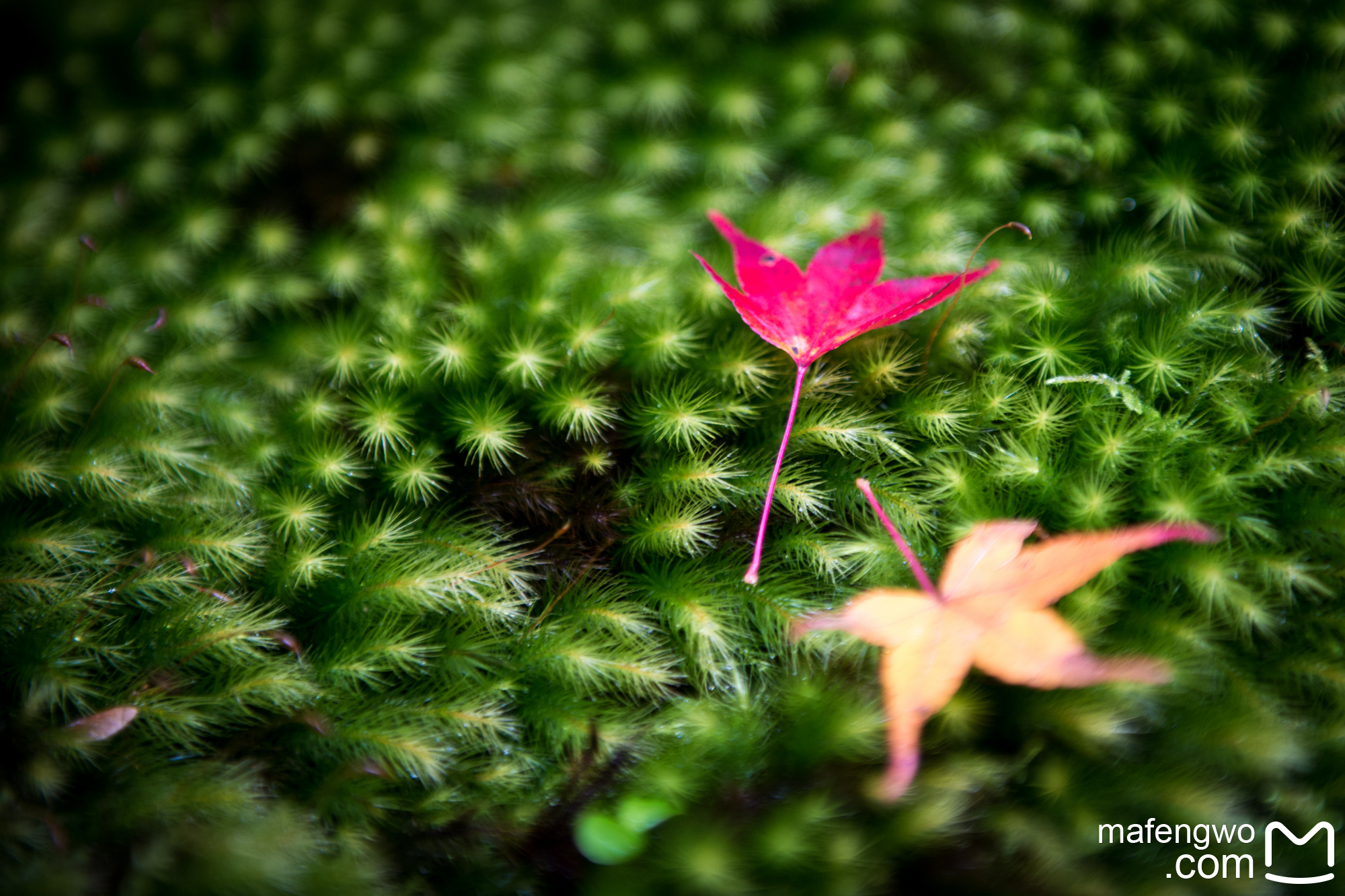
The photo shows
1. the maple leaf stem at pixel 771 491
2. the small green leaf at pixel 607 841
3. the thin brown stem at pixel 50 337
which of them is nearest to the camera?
the small green leaf at pixel 607 841

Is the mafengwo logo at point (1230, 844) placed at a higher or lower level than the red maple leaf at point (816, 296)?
lower

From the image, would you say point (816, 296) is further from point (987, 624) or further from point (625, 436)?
point (987, 624)

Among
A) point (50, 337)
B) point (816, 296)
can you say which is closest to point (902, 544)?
point (816, 296)

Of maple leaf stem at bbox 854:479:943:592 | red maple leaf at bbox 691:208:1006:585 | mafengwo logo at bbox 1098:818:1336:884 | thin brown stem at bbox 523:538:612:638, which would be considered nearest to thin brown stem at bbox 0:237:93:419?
thin brown stem at bbox 523:538:612:638

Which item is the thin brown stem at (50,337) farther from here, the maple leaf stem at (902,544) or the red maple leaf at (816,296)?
the maple leaf stem at (902,544)

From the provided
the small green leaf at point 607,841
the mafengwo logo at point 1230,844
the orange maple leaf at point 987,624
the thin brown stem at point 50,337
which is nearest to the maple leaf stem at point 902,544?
the orange maple leaf at point 987,624

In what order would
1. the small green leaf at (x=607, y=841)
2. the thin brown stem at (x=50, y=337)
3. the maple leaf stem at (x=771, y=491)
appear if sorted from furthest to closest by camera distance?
the thin brown stem at (x=50, y=337), the maple leaf stem at (x=771, y=491), the small green leaf at (x=607, y=841)

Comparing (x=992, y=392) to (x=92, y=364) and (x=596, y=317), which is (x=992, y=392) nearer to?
(x=596, y=317)
